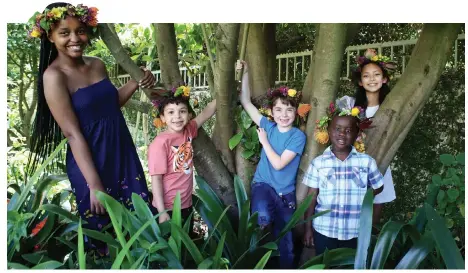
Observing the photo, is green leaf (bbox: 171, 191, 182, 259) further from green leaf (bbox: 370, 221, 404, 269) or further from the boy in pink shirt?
green leaf (bbox: 370, 221, 404, 269)

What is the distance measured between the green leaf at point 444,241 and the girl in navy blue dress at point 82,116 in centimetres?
153

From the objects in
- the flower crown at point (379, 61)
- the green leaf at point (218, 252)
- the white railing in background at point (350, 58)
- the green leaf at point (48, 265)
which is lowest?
the green leaf at point (48, 265)

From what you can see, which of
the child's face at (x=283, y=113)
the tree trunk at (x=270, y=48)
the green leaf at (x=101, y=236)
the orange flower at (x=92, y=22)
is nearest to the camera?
the green leaf at (x=101, y=236)

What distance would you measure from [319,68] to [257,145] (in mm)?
588

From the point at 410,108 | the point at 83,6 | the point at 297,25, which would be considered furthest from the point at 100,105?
the point at 297,25

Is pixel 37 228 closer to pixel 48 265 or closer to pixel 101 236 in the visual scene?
pixel 48 265

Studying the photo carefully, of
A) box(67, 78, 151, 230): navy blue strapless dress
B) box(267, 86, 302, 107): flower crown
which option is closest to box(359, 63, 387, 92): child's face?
box(267, 86, 302, 107): flower crown

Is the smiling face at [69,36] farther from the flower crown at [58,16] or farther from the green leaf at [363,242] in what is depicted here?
the green leaf at [363,242]

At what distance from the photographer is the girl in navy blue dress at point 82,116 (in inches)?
92.6

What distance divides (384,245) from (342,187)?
437 mm

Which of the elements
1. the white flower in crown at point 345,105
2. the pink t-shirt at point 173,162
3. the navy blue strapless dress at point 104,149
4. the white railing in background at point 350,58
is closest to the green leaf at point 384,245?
the white flower in crown at point 345,105

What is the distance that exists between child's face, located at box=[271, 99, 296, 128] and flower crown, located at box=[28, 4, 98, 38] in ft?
3.54

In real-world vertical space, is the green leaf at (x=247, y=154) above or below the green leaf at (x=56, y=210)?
above

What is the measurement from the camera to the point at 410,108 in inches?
106
